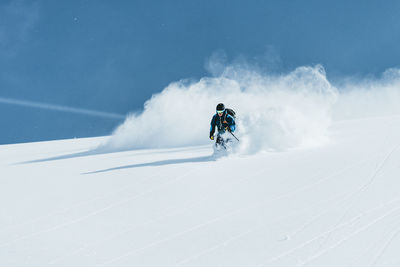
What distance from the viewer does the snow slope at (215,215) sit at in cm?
398

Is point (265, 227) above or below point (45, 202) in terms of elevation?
below

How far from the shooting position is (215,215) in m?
5.42

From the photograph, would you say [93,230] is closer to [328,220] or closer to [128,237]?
[128,237]

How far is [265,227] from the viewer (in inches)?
187

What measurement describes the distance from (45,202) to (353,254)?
213 inches

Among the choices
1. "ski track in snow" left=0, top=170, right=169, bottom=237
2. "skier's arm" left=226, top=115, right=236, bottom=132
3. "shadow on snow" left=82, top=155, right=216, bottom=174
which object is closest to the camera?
"ski track in snow" left=0, top=170, right=169, bottom=237

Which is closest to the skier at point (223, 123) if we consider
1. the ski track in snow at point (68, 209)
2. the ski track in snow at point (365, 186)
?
the ski track in snow at point (68, 209)

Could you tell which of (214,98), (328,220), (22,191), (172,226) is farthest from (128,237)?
(214,98)

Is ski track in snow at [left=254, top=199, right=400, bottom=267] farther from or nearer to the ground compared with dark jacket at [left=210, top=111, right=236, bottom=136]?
nearer to the ground

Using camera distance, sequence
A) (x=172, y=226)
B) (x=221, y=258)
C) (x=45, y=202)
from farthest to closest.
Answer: (x=45, y=202)
(x=172, y=226)
(x=221, y=258)

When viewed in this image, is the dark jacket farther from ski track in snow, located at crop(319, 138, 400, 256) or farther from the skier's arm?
ski track in snow, located at crop(319, 138, 400, 256)

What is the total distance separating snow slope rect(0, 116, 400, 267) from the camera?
398cm

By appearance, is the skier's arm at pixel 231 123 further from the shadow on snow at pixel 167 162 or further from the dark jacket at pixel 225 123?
the shadow on snow at pixel 167 162

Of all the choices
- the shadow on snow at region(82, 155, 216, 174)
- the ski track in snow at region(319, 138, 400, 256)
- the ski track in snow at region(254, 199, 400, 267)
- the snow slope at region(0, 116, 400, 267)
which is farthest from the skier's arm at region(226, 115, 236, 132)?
the ski track in snow at region(254, 199, 400, 267)
